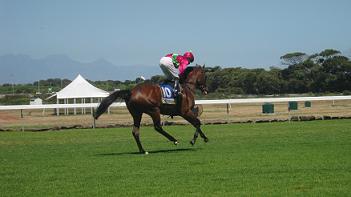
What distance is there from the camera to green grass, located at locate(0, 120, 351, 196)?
860 centimetres

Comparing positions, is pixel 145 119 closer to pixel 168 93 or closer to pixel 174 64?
pixel 174 64

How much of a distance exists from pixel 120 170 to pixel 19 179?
5.94 feet

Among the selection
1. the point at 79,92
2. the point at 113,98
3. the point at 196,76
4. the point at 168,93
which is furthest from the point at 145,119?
the point at 113,98

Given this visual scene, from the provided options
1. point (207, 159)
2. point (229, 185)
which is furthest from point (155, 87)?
point (229, 185)

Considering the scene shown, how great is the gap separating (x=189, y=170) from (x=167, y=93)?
15.6ft

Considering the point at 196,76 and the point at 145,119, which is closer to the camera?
the point at 196,76

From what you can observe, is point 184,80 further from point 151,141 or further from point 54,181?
point 54,181

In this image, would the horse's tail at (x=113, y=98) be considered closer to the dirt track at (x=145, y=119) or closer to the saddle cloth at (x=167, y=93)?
the saddle cloth at (x=167, y=93)

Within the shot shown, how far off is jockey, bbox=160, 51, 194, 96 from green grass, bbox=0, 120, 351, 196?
1.97m

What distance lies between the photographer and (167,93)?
15180mm

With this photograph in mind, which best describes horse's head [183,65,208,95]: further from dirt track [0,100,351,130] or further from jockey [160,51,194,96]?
dirt track [0,100,351,130]

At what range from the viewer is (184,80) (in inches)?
644

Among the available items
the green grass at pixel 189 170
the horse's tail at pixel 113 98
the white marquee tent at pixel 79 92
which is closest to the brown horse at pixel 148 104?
the horse's tail at pixel 113 98

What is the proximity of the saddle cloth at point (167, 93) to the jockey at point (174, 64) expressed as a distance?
0.47 m
